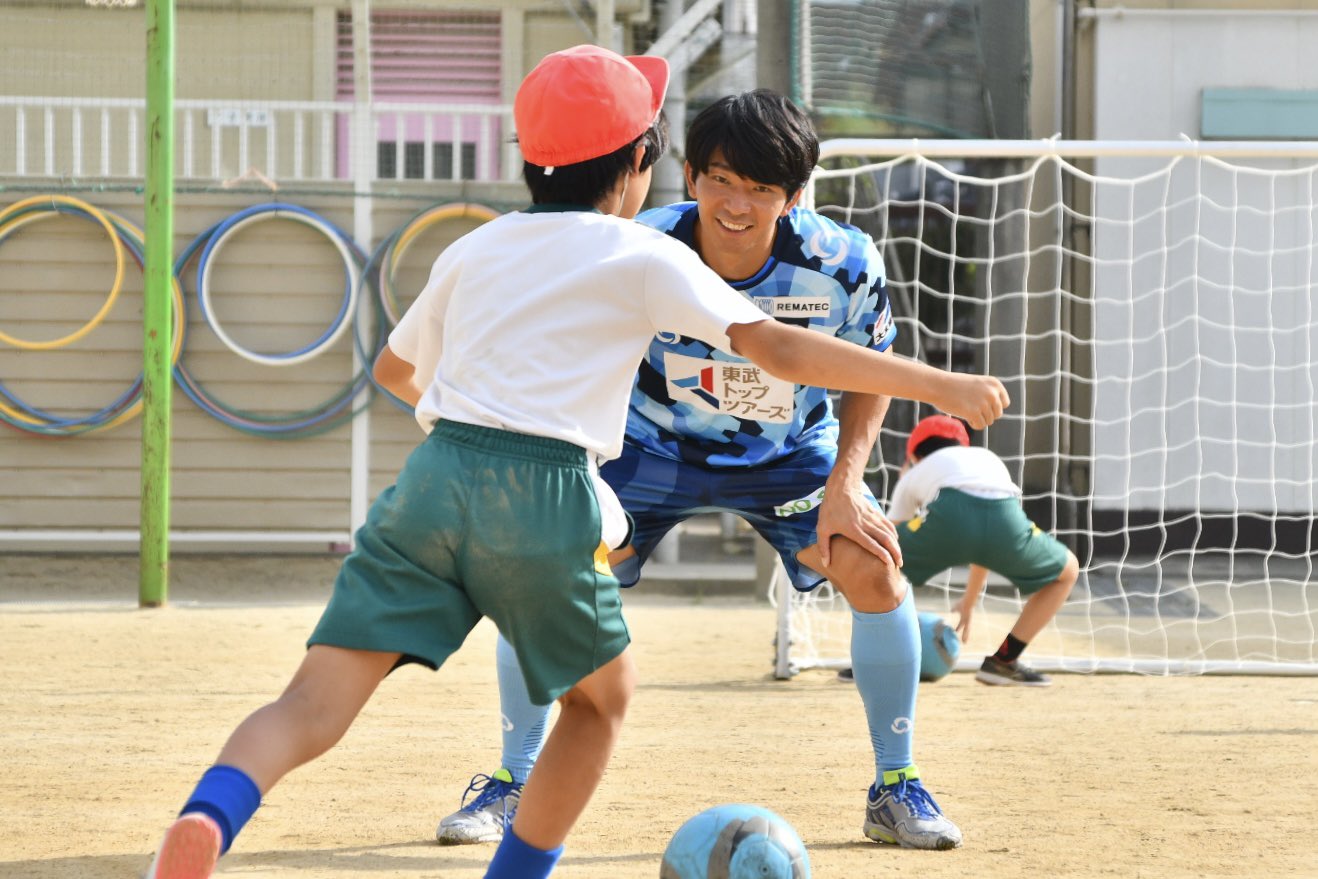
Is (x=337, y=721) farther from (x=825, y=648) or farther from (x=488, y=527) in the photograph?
(x=825, y=648)

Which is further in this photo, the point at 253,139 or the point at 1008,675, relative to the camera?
the point at 253,139

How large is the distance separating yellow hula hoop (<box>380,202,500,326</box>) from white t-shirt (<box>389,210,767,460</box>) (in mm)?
7238

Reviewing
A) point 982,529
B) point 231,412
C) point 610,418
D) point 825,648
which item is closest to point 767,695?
point 982,529

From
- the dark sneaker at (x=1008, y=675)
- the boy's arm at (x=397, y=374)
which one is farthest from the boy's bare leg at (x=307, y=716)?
the dark sneaker at (x=1008, y=675)

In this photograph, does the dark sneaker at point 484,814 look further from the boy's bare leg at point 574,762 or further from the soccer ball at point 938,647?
the soccer ball at point 938,647

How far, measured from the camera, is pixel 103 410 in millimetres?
9836

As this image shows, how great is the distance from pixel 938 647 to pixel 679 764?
1720 mm

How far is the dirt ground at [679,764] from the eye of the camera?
3.46 m

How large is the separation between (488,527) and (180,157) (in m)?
9.52

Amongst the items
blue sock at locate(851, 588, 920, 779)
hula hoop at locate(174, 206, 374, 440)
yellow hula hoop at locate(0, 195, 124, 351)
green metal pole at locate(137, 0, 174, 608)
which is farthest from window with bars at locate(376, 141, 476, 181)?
blue sock at locate(851, 588, 920, 779)

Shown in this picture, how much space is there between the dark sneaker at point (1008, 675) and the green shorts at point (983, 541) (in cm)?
32

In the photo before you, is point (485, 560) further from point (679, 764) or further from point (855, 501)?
point (679, 764)

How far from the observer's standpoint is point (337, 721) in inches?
95.3

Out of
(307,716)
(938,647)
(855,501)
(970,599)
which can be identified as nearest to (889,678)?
(855,501)
